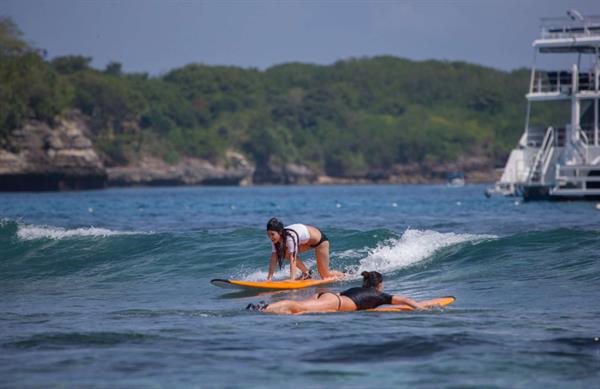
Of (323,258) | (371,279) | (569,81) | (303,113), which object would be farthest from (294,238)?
(303,113)

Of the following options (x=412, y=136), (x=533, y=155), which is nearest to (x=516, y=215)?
(x=533, y=155)

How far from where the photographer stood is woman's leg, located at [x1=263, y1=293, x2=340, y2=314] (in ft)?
43.5

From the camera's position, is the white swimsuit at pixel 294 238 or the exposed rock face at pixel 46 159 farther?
the exposed rock face at pixel 46 159

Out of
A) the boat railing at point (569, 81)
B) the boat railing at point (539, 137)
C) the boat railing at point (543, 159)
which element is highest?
the boat railing at point (569, 81)

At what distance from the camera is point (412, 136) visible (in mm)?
149125

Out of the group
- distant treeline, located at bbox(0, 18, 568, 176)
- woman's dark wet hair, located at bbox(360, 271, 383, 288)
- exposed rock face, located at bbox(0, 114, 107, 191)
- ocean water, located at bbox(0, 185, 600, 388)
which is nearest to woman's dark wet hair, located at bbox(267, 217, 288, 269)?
ocean water, located at bbox(0, 185, 600, 388)

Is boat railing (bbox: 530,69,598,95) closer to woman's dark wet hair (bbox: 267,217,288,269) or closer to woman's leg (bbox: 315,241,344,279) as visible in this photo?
woman's leg (bbox: 315,241,344,279)

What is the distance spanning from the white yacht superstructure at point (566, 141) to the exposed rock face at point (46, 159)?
48742 millimetres

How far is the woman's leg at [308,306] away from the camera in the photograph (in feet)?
43.5

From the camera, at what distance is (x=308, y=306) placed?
1332 centimetres

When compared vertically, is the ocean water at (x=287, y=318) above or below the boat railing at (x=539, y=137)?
below

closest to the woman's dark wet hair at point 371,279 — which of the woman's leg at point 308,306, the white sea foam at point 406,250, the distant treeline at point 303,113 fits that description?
the woman's leg at point 308,306

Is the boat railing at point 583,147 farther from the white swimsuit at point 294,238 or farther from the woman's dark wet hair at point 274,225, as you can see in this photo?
the woman's dark wet hair at point 274,225

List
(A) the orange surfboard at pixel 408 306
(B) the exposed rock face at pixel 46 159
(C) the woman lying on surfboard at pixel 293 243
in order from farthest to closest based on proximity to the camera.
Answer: (B) the exposed rock face at pixel 46 159 < (C) the woman lying on surfboard at pixel 293 243 < (A) the orange surfboard at pixel 408 306
